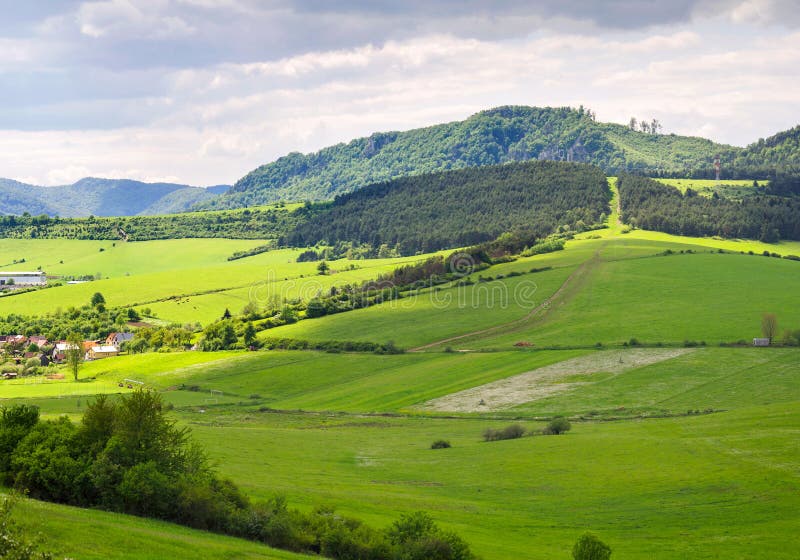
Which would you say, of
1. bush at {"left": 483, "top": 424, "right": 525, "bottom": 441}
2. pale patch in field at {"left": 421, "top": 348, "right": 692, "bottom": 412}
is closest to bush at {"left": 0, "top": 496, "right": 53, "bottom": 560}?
bush at {"left": 483, "top": 424, "right": 525, "bottom": 441}

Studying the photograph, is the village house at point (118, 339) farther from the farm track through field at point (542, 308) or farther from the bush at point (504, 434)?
the bush at point (504, 434)

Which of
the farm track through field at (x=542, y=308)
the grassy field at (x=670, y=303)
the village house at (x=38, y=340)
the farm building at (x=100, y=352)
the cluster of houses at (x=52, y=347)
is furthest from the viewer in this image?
the village house at (x=38, y=340)

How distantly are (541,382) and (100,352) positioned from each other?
3542 inches

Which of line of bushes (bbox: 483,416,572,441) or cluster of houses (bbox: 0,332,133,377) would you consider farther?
cluster of houses (bbox: 0,332,133,377)

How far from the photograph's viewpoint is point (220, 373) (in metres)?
114

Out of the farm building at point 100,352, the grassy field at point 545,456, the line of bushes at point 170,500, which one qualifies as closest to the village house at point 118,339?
the farm building at point 100,352

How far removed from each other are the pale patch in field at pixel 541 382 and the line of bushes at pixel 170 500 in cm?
5085

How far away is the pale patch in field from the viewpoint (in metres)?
89.8

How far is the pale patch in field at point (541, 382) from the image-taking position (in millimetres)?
89750

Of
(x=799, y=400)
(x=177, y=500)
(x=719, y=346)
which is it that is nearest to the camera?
(x=177, y=500)

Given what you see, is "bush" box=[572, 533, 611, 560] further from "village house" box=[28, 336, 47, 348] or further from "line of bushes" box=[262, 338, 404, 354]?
"village house" box=[28, 336, 47, 348]

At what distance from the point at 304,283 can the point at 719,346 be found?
105 metres

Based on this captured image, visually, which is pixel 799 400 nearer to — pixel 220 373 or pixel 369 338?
pixel 369 338

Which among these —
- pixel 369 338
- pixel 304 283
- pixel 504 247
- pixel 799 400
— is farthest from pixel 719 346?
pixel 304 283
